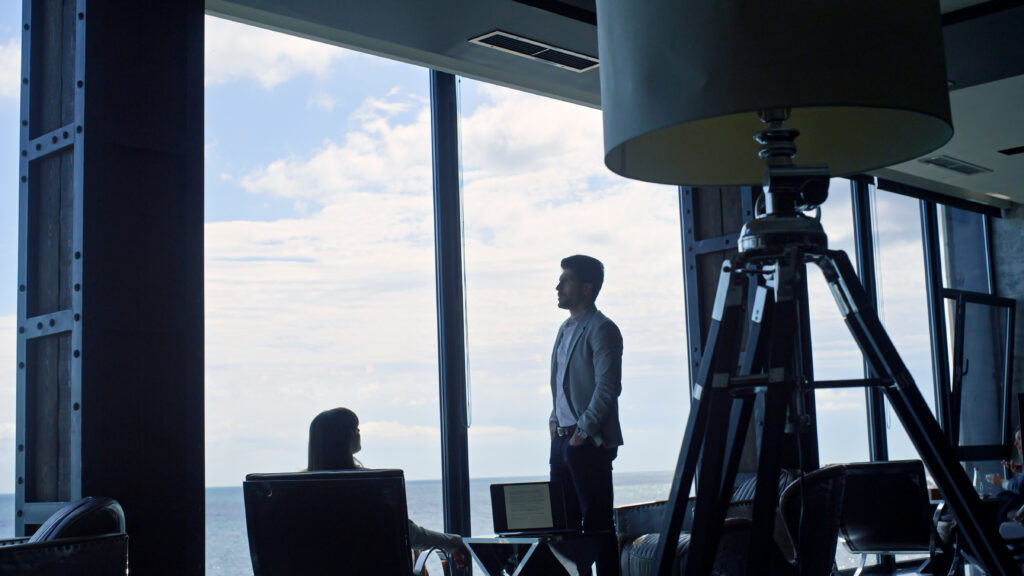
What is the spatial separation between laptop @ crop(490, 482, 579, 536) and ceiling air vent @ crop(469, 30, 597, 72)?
240 cm

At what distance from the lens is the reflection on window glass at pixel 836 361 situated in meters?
7.02

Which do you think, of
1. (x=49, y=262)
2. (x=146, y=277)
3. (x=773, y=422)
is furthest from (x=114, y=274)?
(x=773, y=422)

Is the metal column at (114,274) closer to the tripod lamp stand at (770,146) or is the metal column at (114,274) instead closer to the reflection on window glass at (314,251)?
the reflection on window glass at (314,251)

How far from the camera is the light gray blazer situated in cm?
411

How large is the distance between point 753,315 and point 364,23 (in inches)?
133

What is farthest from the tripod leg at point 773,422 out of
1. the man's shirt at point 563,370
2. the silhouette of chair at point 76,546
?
the man's shirt at point 563,370

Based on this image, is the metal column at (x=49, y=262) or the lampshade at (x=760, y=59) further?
the metal column at (x=49, y=262)

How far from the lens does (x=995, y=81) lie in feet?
18.5

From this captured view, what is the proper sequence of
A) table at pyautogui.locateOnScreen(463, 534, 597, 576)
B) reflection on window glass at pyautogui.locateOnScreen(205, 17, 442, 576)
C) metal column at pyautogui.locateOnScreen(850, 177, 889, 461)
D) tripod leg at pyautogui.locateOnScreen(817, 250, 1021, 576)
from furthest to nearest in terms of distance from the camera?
metal column at pyautogui.locateOnScreen(850, 177, 889, 461)
reflection on window glass at pyautogui.locateOnScreen(205, 17, 442, 576)
table at pyautogui.locateOnScreen(463, 534, 597, 576)
tripod leg at pyautogui.locateOnScreen(817, 250, 1021, 576)

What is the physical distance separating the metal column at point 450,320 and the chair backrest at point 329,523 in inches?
92.5

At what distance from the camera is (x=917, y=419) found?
148 cm

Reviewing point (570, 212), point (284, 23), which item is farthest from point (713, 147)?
point (570, 212)

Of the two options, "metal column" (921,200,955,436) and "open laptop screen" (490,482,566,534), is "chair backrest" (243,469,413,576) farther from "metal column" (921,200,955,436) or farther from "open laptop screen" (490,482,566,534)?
"metal column" (921,200,955,436)

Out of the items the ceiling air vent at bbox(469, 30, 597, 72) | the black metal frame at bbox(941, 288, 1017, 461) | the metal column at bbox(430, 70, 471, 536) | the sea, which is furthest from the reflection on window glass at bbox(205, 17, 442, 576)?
the sea
